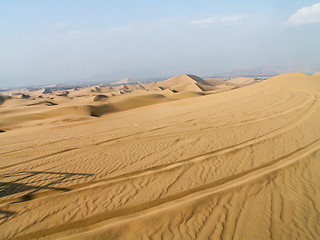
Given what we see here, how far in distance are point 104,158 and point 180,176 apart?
117 inches

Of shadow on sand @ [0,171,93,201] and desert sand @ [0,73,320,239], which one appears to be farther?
shadow on sand @ [0,171,93,201]

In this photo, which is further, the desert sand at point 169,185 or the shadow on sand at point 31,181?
the shadow on sand at point 31,181

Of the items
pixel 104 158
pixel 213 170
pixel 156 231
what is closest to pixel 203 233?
pixel 156 231

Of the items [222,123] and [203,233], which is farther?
[222,123]

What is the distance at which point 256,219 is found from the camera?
3.69 m

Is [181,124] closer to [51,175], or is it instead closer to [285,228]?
[51,175]

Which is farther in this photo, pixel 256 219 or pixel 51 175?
pixel 51 175

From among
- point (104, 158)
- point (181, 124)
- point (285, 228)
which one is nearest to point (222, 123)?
point (181, 124)

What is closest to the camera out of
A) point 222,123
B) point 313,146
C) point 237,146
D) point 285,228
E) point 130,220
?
point 285,228

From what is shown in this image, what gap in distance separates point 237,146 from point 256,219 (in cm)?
356

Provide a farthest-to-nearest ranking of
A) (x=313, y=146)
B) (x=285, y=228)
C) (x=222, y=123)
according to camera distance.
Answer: (x=222, y=123)
(x=313, y=146)
(x=285, y=228)

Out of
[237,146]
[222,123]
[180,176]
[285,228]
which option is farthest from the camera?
[222,123]

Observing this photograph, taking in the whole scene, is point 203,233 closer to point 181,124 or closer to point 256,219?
point 256,219

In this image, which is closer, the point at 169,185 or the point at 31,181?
the point at 169,185
